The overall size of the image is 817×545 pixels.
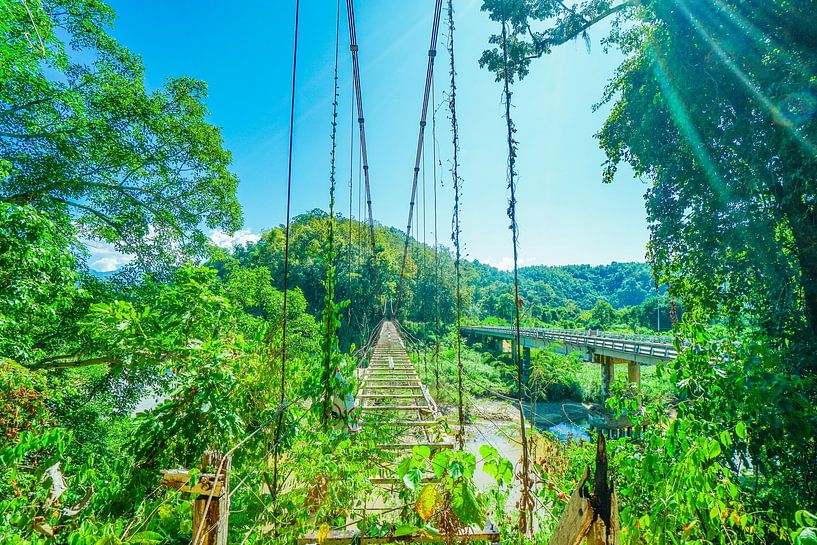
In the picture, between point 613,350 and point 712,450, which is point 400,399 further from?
point 613,350

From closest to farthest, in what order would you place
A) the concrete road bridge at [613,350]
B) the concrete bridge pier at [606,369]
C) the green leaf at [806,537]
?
1. the green leaf at [806,537]
2. the concrete road bridge at [613,350]
3. the concrete bridge pier at [606,369]

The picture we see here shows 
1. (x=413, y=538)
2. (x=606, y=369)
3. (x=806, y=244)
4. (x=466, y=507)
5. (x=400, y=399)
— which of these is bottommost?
(x=606, y=369)

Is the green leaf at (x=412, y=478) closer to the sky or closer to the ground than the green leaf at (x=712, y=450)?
closer to the ground

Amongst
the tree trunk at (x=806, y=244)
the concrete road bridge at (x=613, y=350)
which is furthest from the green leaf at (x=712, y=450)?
the concrete road bridge at (x=613, y=350)

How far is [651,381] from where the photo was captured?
40.4ft

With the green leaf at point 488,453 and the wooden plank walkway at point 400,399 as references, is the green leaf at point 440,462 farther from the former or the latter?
the wooden plank walkway at point 400,399

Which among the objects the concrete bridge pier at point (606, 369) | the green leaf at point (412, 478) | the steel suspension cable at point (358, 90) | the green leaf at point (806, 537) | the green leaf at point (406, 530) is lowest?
the concrete bridge pier at point (606, 369)

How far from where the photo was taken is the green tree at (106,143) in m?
3.81

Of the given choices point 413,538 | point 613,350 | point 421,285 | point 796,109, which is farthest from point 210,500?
point 421,285

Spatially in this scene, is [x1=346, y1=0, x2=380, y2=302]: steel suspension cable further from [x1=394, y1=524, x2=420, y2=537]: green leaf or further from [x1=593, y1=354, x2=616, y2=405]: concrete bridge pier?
[x1=593, y1=354, x2=616, y2=405]: concrete bridge pier

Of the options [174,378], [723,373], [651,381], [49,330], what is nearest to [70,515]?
[174,378]

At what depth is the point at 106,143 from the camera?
14.7 ft

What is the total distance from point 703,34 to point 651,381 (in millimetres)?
13087

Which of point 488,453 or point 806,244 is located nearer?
point 488,453
